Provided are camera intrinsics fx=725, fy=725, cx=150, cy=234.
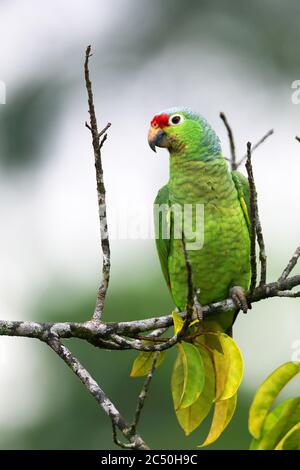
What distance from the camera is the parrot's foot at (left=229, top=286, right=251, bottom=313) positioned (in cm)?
385

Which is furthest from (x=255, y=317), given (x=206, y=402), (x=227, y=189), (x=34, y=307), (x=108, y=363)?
(x=206, y=402)

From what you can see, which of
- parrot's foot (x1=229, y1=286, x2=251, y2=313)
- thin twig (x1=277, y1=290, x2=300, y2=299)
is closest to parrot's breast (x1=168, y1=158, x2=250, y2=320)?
parrot's foot (x1=229, y1=286, x2=251, y2=313)

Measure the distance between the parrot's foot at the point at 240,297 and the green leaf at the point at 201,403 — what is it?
2.01ft

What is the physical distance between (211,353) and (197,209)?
3.71 feet

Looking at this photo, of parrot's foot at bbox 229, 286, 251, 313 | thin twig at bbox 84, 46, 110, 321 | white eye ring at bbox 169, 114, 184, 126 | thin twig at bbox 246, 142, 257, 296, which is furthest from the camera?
white eye ring at bbox 169, 114, 184, 126

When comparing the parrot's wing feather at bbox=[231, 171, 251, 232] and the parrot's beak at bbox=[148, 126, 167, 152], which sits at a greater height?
the parrot's beak at bbox=[148, 126, 167, 152]

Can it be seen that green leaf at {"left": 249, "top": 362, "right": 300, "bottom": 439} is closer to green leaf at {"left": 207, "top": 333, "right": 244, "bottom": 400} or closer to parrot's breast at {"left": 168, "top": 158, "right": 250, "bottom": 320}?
green leaf at {"left": 207, "top": 333, "right": 244, "bottom": 400}

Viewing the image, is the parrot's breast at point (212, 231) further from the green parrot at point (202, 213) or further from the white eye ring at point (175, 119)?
the white eye ring at point (175, 119)

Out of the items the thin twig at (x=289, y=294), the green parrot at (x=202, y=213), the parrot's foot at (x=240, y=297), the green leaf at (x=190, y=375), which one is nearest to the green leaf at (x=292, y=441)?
the green leaf at (x=190, y=375)

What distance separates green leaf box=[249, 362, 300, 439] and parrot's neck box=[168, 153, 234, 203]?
4.38 feet

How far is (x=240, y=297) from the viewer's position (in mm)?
3932

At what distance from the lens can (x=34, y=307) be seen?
33.5 feet

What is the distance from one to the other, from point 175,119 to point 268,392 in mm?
1911
